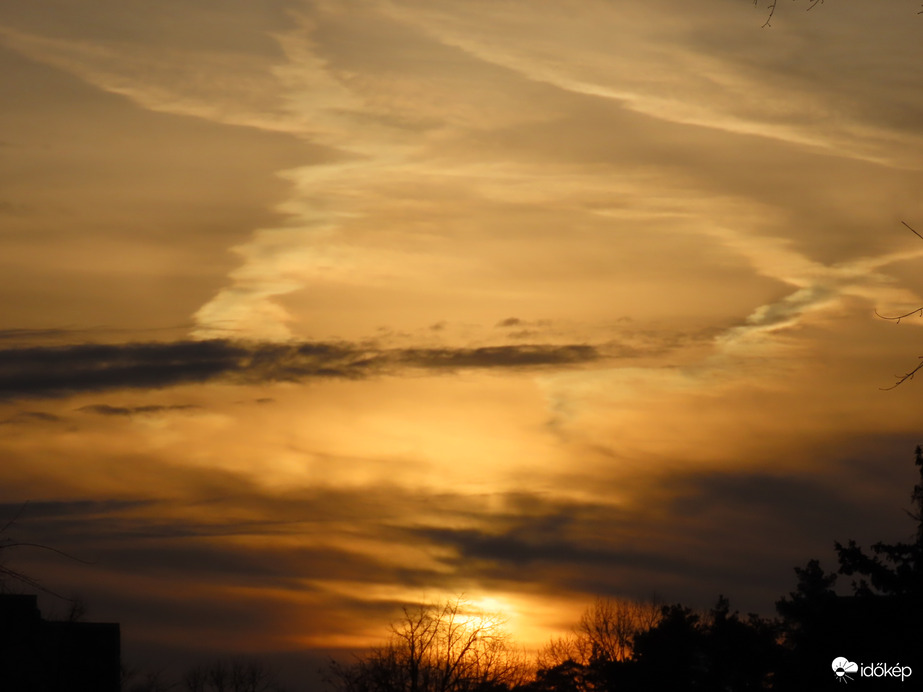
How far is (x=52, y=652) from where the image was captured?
161ft

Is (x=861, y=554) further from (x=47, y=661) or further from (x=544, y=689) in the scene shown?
(x=544, y=689)

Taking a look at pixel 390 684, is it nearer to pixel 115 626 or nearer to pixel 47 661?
pixel 115 626

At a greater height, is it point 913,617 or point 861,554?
point 861,554

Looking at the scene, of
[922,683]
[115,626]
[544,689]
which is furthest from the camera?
[544,689]

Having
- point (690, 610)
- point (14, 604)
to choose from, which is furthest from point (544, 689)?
point (14, 604)

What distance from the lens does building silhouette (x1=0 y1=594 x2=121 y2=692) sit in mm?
41188

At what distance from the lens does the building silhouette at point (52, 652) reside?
4119 cm

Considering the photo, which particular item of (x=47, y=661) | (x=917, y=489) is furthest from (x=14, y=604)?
(x=917, y=489)

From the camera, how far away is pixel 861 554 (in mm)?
44812

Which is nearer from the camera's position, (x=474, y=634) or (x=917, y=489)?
(x=917, y=489)

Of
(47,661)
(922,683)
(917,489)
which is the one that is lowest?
(922,683)

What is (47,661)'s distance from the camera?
155 feet

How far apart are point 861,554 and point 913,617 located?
4.54m

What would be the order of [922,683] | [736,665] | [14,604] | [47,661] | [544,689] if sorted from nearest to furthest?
1. [922,683]
2. [14,604]
3. [47,661]
4. [736,665]
5. [544,689]
